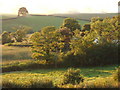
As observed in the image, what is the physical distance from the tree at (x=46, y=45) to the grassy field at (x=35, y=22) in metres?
50.0

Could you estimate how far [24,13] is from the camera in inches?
4631

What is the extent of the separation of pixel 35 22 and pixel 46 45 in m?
63.2

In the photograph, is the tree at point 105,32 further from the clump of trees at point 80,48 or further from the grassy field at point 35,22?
the grassy field at point 35,22

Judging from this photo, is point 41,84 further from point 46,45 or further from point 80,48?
point 46,45

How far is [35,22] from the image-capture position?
104 m

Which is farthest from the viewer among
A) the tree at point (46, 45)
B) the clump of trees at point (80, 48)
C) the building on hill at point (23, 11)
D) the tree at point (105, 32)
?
the building on hill at point (23, 11)

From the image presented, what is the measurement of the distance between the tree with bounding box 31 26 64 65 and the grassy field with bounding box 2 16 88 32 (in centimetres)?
4997

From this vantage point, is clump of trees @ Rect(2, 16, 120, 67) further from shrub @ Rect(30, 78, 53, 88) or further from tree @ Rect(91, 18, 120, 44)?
shrub @ Rect(30, 78, 53, 88)

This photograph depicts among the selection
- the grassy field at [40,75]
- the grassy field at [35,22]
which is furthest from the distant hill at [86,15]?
the grassy field at [40,75]

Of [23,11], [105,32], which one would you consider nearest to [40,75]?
[105,32]

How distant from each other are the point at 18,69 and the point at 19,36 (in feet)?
130

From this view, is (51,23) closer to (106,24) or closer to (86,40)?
(106,24)

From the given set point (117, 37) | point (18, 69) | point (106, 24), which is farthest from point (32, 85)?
point (106, 24)

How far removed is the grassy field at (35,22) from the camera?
316 feet
